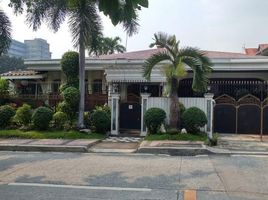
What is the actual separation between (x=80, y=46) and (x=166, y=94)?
4514mm

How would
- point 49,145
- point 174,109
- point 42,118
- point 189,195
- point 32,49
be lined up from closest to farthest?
1. point 189,195
2. point 49,145
3. point 174,109
4. point 42,118
5. point 32,49

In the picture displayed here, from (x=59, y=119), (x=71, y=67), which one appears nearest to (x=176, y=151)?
Result: (x=59, y=119)

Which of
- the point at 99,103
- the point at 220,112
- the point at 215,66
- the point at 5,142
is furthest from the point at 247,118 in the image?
the point at 5,142

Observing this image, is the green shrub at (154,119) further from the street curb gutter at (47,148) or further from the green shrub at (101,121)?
the street curb gutter at (47,148)

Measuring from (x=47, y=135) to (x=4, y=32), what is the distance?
187 inches

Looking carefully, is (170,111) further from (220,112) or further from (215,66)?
(215,66)

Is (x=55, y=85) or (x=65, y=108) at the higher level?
(x=55, y=85)

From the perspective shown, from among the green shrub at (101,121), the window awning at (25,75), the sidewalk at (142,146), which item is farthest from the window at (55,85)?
the sidewalk at (142,146)

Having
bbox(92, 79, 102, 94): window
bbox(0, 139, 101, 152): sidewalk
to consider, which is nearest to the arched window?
bbox(92, 79, 102, 94): window

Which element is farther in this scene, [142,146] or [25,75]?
[25,75]

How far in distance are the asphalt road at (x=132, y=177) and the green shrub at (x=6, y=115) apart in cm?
706

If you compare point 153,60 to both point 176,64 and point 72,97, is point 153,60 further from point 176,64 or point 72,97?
point 72,97

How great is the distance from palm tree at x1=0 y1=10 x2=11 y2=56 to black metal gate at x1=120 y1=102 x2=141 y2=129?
6.25m

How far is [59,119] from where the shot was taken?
63.4ft
